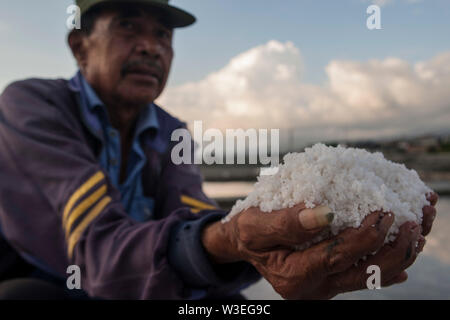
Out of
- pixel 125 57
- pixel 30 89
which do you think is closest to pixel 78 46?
pixel 125 57

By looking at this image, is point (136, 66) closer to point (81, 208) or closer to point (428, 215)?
point (81, 208)

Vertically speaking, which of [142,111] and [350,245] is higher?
[142,111]

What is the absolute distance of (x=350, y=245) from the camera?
776 millimetres

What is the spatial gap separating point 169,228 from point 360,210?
24.8 inches

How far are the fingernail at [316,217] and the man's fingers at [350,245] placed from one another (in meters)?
0.08

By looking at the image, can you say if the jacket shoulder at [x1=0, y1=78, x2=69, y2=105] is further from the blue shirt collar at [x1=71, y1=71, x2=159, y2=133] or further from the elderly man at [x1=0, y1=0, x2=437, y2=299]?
the blue shirt collar at [x1=71, y1=71, x2=159, y2=133]

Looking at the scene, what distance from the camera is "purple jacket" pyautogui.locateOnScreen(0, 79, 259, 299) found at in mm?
1193

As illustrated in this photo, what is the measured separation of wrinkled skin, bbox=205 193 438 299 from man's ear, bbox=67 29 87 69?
1482mm

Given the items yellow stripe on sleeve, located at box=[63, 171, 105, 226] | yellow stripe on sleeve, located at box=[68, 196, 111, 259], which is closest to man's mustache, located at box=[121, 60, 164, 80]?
yellow stripe on sleeve, located at box=[63, 171, 105, 226]

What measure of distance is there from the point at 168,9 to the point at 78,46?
0.54 meters

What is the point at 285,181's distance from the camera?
2.95 ft

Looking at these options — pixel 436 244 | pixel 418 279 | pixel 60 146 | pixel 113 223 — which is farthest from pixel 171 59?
pixel 436 244
